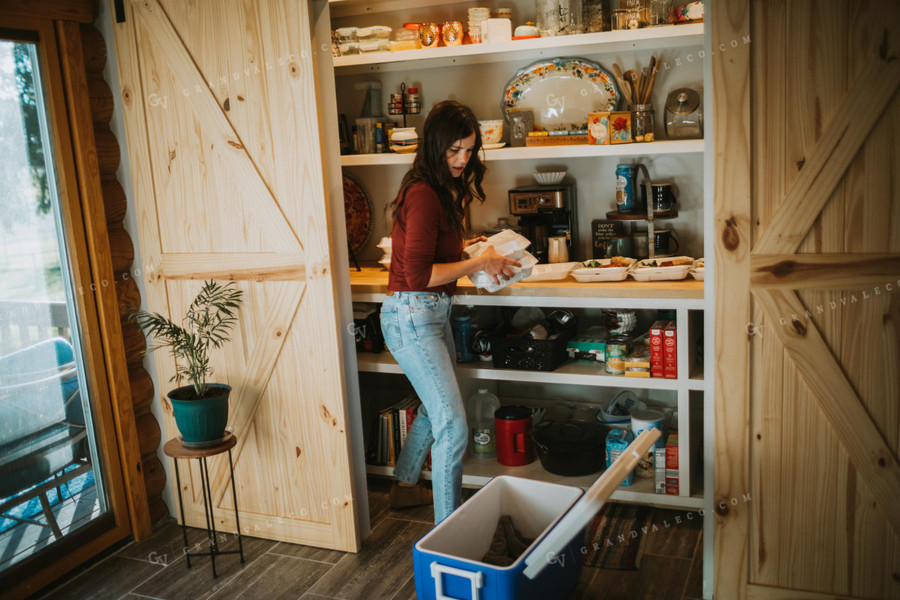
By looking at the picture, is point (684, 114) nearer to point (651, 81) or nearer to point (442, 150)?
point (651, 81)

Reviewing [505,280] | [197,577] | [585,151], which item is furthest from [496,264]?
[197,577]

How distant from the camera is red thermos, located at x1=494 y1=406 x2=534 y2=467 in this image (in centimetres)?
343

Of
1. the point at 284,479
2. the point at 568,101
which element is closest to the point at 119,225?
the point at 284,479

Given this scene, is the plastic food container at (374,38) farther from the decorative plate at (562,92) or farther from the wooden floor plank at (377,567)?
the wooden floor plank at (377,567)

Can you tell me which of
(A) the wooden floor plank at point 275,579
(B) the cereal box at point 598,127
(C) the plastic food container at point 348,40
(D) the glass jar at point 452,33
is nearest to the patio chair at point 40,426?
(A) the wooden floor plank at point 275,579

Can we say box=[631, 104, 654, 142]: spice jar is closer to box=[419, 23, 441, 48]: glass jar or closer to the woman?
the woman

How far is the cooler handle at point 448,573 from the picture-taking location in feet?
7.36

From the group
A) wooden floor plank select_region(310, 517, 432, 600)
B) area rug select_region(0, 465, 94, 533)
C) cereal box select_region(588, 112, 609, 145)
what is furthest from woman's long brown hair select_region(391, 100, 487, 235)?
area rug select_region(0, 465, 94, 533)

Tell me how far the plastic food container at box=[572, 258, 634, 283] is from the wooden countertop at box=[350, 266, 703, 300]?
22 mm

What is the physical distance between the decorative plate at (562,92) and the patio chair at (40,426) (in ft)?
7.02

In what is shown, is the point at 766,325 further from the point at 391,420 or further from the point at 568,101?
the point at 391,420

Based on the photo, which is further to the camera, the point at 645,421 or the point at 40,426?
the point at 645,421

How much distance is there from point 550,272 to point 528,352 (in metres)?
0.34

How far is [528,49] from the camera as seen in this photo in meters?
3.22
